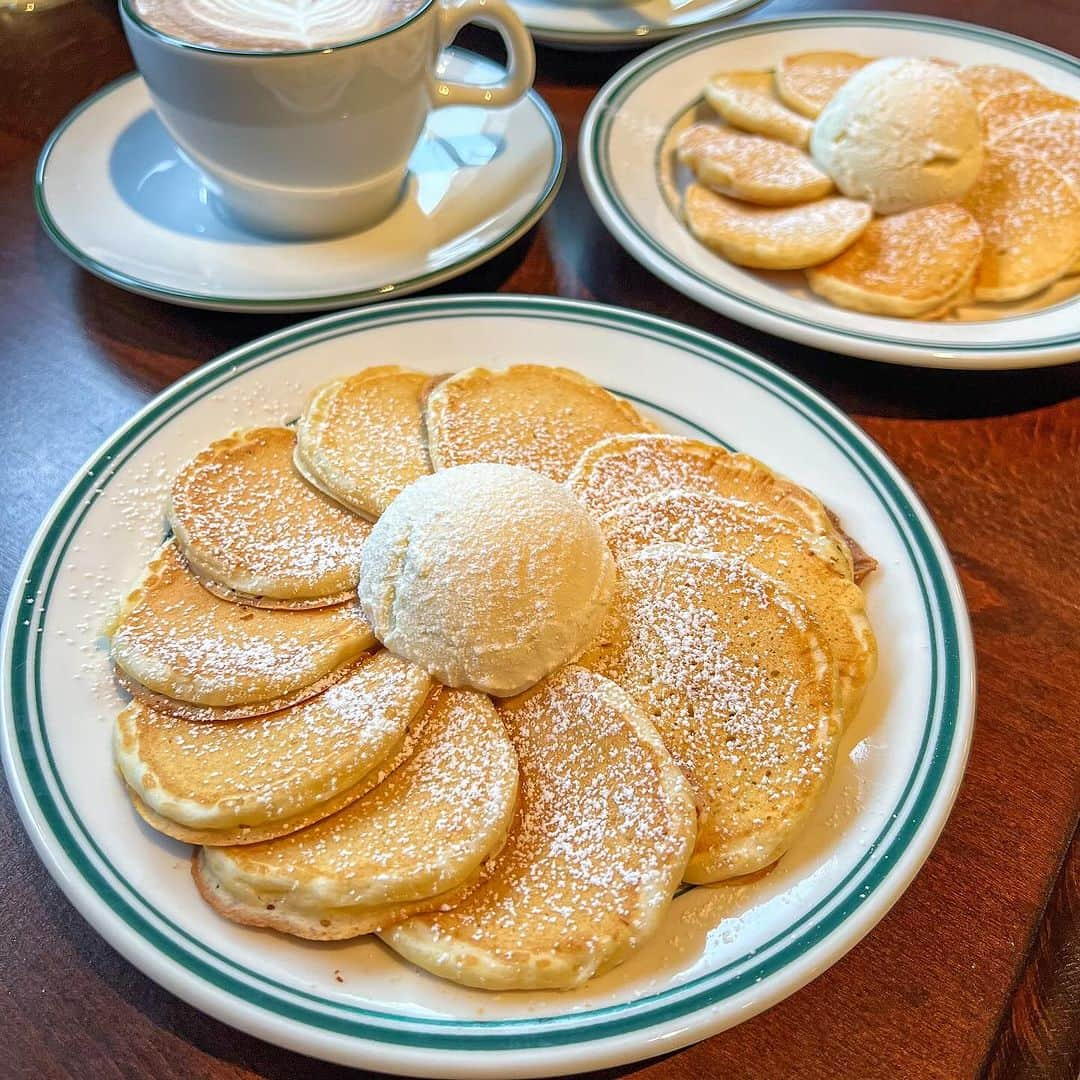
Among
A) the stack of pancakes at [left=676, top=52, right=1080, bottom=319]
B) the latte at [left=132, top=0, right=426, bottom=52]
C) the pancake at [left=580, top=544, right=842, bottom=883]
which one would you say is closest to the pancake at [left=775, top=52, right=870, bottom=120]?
the stack of pancakes at [left=676, top=52, right=1080, bottom=319]

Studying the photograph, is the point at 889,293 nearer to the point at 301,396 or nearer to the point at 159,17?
the point at 301,396

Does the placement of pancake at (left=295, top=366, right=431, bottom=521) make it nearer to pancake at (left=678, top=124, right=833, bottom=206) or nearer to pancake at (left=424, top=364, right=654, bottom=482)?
pancake at (left=424, top=364, right=654, bottom=482)

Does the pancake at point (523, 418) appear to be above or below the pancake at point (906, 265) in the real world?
below

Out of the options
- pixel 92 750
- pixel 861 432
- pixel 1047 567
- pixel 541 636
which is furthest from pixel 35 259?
pixel 1047 567

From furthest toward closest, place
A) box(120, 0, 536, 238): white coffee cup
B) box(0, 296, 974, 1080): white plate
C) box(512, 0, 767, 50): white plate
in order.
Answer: box(512, 0, 767, 50): white plate, box(120, 0, 536, 238): white coffee cup, box(0, 296, 974, 1080): white plate

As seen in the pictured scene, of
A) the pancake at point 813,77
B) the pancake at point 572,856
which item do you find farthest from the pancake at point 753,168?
the pancake at point 572,856

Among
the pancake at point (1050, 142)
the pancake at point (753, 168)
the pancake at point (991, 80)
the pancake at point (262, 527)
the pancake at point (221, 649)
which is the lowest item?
the pancake at point (221, 649)

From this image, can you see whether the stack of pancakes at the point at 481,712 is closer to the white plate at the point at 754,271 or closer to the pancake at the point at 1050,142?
the white plate at the point at 754,271
